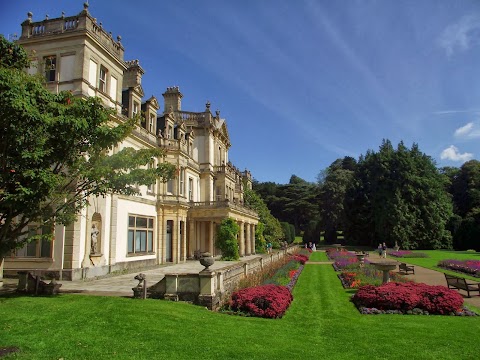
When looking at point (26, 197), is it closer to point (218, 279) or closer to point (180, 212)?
point (218, 279)

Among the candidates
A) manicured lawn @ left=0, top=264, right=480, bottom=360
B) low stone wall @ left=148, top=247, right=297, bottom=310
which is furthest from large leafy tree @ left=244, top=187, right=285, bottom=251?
manicured lawn @ left=0, top=264, right=480, bottom=360

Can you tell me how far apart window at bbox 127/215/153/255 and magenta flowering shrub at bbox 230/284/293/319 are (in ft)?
42.0

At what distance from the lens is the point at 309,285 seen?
65.6 ft

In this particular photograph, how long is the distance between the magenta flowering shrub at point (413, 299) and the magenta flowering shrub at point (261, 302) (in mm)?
3121

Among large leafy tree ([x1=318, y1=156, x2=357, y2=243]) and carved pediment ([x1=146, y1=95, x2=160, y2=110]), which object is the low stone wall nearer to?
carved pediment ([x1=146, y1=95, x2=160, y2=110])

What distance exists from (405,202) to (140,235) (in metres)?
44.7

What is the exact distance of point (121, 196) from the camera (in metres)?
23.3

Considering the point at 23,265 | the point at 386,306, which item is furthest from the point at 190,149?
the point at 386,306

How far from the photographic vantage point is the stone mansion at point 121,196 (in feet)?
61.1

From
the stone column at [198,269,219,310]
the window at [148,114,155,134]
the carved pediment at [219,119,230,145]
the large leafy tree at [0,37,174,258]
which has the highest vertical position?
the carved pediment at [219,119,230,145]

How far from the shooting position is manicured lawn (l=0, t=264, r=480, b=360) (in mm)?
8344

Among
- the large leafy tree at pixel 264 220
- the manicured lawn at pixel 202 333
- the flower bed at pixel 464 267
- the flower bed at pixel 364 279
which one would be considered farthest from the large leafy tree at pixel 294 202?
the manicured lawn at pixel 202 333

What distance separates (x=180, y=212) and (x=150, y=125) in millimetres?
7309

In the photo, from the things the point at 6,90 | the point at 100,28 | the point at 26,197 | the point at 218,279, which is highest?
the point at 100,28
